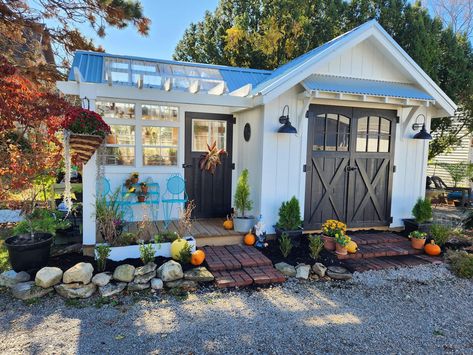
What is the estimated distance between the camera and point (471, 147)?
472 inches

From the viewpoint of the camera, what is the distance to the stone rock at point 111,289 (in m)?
3.48

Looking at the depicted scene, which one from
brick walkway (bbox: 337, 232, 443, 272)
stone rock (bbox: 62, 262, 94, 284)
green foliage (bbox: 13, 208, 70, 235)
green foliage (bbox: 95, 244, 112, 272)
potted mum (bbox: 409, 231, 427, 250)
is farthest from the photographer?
potted mum (bbox: 409, 231, 427, 250)

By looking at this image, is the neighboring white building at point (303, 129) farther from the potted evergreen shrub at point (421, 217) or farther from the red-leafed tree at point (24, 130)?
the red-leafed tree at point (24, 130)

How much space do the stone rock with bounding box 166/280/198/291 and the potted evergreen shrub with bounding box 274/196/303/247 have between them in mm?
1800

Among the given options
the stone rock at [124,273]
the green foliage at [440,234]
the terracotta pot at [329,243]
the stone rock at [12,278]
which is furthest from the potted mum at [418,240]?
the stone rock at [12,278]

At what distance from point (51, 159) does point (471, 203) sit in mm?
11082

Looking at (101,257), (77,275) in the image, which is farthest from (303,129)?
(77,275)

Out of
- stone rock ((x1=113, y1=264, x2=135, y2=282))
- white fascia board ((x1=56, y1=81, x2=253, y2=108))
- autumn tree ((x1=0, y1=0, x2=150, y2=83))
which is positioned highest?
autumn tree ((x1=0, y1=0, x2=150, y2=83))

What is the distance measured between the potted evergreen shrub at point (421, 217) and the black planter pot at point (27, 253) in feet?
19.0

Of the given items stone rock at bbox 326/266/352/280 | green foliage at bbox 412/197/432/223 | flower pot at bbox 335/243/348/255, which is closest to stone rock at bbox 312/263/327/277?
stone rock at bbox 326/266/352/280

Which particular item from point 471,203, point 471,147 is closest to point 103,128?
point 471,203

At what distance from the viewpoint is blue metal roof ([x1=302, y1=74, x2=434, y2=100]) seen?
500cm

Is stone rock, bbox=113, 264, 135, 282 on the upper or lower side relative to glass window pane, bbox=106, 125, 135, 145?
lower

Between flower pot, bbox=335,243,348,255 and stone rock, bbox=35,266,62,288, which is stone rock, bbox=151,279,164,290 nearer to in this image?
stone rock, bbox=35,266,62,288
